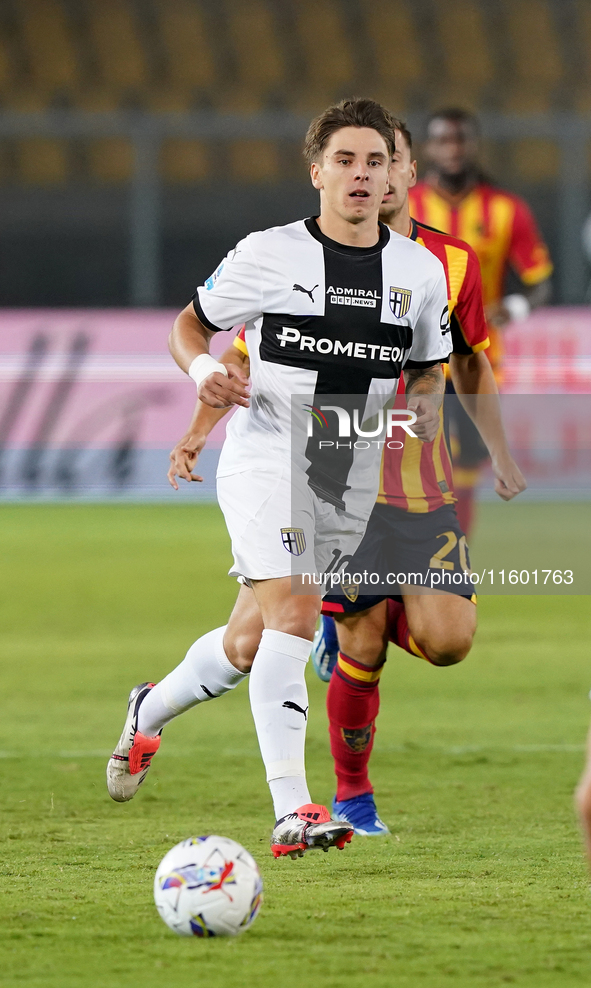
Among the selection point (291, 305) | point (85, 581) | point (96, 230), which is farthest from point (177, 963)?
point (96, 230)

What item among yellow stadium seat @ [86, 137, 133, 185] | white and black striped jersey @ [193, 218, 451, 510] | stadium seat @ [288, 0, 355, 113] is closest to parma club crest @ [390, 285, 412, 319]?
white and black striped jersey @ [193, 218, 451, 510]

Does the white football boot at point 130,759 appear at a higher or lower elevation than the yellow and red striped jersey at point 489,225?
lower

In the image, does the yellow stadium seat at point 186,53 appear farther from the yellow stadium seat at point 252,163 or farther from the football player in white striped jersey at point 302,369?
the football player in white striped jersey at point 302,369

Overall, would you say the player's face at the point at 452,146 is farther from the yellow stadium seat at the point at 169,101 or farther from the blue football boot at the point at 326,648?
the yellow stadium seat at the point at 169,101

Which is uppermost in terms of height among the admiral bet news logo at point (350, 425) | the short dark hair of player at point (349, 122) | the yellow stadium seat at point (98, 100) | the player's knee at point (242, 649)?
the short dark hair of player at point (349, 122)

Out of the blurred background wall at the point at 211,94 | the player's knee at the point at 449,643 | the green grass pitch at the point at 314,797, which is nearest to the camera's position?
the green grass pitch at the point at 314,797

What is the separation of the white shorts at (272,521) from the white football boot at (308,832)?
1.96ft

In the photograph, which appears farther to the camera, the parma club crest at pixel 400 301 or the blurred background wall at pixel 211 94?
the blurred background wall at pixel 211 94

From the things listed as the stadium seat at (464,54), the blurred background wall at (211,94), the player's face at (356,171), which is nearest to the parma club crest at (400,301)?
the player's face at (356,171)

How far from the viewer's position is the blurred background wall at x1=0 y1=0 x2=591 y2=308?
14539mm

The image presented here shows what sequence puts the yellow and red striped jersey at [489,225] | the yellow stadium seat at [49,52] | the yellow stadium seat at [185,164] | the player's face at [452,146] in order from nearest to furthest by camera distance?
the player's face at [452,146] → the yellow and red striped jersey at [489,225] → the yellow stadium seat at [185,164] → the yellow stadium seat at [49,52]

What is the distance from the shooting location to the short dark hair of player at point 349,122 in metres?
3.78

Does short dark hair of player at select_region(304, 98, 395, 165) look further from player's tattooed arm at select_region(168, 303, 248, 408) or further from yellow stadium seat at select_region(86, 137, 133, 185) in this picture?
yellow stadium seat at select_region(86, 137, 133, 185)

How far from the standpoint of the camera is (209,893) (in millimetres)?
2939
